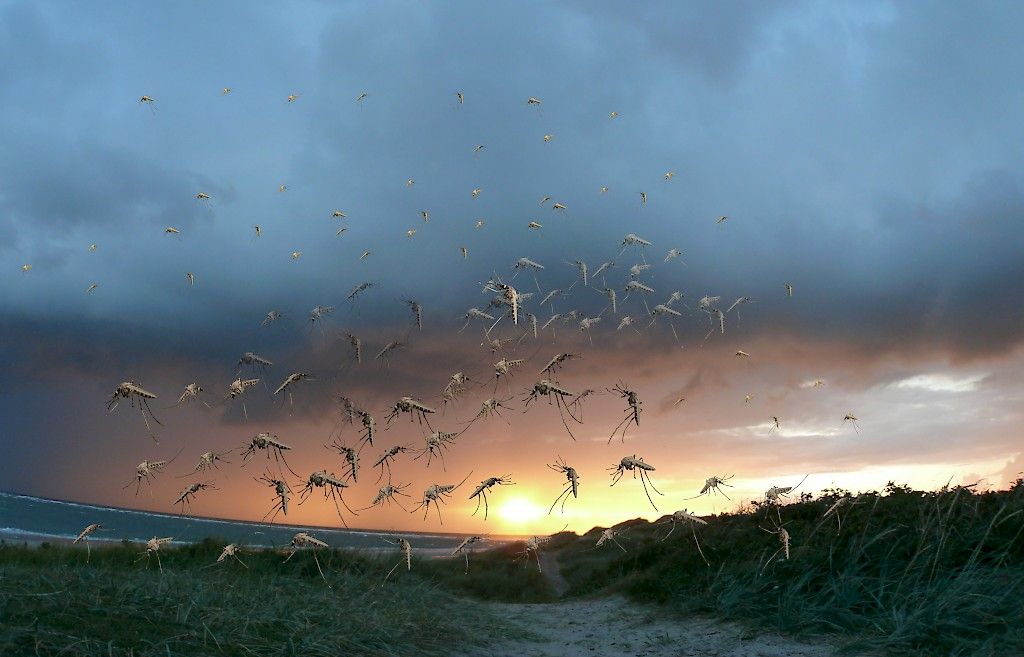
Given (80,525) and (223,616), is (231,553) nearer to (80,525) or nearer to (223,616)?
(223,616)

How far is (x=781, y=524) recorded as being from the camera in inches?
839

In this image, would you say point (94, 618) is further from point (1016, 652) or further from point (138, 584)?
point (1016, 652)

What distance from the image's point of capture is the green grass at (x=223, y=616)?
10195 mm

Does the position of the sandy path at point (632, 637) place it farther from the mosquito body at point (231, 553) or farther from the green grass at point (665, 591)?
the mosquito body at point (231, 553)

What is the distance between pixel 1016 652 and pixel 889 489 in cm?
871

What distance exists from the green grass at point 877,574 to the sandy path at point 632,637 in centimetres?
64

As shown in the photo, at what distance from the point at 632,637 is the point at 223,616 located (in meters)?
9.86

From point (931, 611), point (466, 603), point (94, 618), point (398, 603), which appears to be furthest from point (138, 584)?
point (931, 611)

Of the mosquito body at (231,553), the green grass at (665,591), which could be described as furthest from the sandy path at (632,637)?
the mosquito body at (231,553)

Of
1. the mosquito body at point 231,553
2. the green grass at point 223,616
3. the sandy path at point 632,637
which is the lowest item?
the sandy path at point 632,637

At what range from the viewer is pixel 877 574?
57.4 feet

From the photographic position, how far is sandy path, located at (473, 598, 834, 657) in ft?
51.0

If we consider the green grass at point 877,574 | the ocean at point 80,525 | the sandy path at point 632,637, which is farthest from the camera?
the ocean at point 80,525

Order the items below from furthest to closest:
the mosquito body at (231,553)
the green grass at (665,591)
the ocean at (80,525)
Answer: the ocean at (80,525), the mosquito body at (231,553), the green grass at (665,591)
